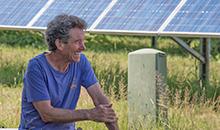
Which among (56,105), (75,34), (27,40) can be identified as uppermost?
(75,34)

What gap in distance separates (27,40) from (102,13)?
874 centimetres

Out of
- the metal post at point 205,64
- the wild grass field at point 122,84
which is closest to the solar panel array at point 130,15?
the wild grass field at point 122,84

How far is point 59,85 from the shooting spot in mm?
4961

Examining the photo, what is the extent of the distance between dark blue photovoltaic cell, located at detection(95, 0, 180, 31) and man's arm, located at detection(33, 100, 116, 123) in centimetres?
489

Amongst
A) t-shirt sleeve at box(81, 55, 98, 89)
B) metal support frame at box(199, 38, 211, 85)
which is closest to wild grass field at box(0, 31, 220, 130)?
metal support frame at box(199, 38, 211, 85)

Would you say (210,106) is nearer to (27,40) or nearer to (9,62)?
(9,62)

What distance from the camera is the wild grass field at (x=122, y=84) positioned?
744 cm

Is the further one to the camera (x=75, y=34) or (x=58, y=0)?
(x=58, y=0)

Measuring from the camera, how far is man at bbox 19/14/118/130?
15.8ft

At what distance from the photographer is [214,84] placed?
1051 cm

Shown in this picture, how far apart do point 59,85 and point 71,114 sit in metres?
0.26

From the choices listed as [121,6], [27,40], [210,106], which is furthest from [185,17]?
[27,40]

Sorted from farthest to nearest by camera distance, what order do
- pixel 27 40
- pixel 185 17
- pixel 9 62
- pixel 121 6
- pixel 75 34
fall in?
pixel 27 40 → pixel 9 62 → pixel 121 6 → pixel 185 17 → pixel 75 34

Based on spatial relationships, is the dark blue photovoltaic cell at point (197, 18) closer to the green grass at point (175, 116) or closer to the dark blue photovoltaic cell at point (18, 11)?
the green grass at point (175, 116)
